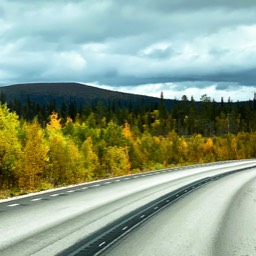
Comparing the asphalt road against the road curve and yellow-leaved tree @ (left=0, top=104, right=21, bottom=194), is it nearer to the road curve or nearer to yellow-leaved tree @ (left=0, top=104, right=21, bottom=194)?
the road curve

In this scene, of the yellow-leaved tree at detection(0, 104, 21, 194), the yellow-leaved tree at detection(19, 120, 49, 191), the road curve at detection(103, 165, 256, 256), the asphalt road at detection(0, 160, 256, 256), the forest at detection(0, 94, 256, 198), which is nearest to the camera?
the road curve at detection(103, 165, 256, 256)

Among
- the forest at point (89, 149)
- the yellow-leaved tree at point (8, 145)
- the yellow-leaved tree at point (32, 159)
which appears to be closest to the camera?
the yellow-leaved tree at point (8, 145)

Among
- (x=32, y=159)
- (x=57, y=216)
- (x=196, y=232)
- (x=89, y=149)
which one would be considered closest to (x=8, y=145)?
(x=32, y=159)

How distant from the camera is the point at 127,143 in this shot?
90875 millimetres

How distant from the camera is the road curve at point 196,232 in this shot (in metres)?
8.74

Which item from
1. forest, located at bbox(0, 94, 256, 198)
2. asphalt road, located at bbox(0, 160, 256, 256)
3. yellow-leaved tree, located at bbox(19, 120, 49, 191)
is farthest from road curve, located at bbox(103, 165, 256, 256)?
yellow-leaved tree, located at bbox(19, 120, 49, 191)

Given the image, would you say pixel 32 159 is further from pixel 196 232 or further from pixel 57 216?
pixel 196 232

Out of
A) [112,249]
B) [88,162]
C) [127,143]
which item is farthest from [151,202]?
[127,143]

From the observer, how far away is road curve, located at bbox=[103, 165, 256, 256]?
8.74m

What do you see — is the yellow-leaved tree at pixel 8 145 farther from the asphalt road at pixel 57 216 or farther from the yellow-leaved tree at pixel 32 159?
the asphalt road at pixel 57 216

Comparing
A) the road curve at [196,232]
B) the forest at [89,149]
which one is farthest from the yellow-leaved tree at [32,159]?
the road curve at [196,232]

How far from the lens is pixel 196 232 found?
10.8 m

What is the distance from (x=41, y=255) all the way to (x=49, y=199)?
29.4 ft

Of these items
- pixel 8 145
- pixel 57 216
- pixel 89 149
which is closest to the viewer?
pixel 57 216
